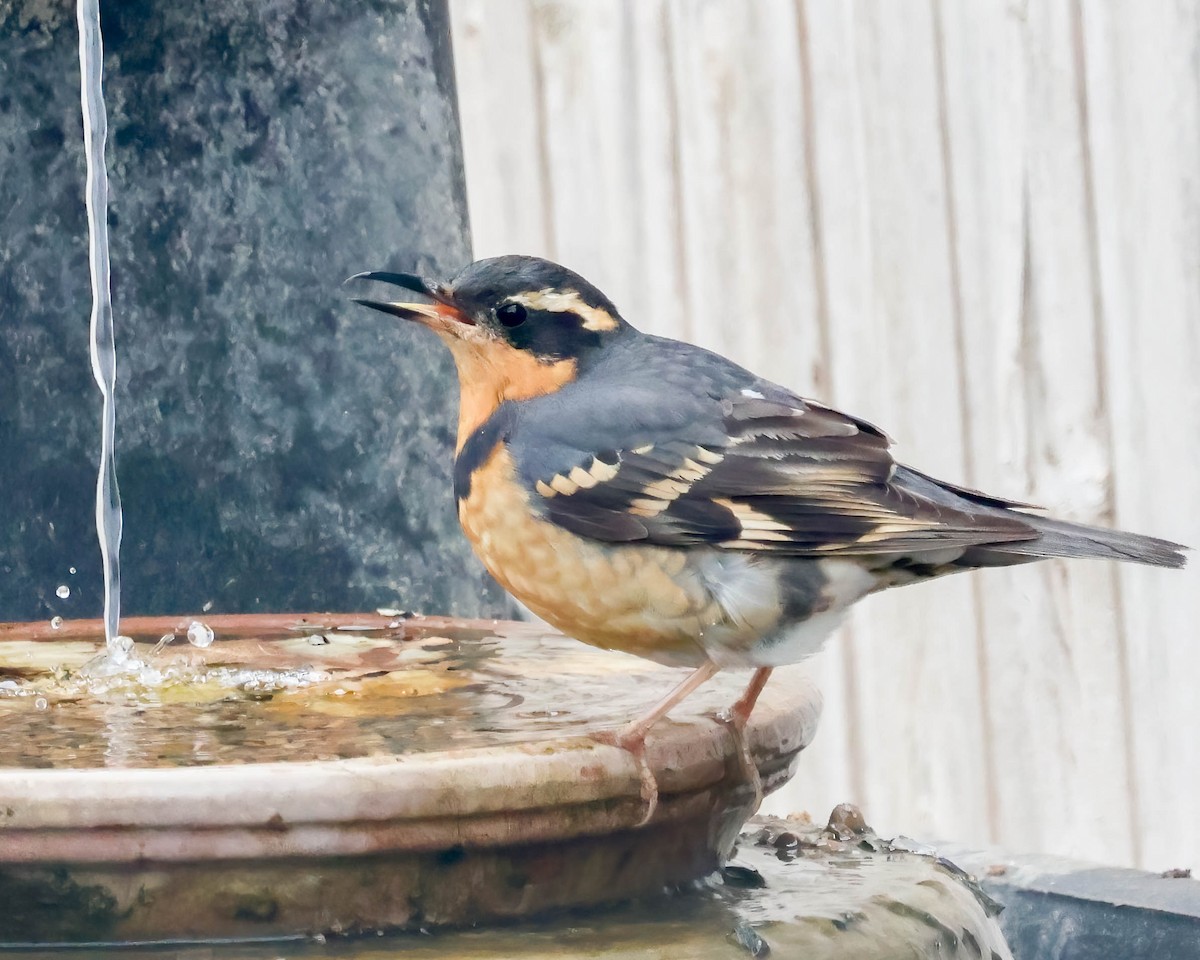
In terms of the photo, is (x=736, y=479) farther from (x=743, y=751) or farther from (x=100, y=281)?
(x=100, y=281)

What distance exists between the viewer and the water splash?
394 cm

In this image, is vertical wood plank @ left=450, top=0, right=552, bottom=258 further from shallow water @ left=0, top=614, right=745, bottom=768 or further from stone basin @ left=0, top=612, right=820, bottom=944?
stone basin @ left=0, top=612, right=820, bottom=944

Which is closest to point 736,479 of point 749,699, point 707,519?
point 707,519

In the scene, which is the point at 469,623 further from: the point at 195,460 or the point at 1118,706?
the point at 1118,706

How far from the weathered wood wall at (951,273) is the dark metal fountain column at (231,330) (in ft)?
2.92

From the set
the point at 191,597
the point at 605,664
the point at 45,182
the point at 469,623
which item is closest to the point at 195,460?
the point at 191,597

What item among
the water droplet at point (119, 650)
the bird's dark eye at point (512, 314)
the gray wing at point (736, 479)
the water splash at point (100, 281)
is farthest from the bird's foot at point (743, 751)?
the water splash at point (100, 281)

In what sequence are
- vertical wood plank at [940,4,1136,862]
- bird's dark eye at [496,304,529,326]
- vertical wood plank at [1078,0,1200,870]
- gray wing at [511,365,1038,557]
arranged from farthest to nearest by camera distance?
vertical wood plank at [940,4,1136,862] → vertical wood plank at [1078,0,1200,870] → bird's dark eye at [496,304,529,326] → gray wing at [511,365,1038,557]

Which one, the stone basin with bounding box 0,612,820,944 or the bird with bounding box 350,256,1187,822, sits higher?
the bird with bounding box 350,256,1187,822

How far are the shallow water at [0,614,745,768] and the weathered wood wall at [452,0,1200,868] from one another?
1617 millimetres

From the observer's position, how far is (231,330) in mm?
4324

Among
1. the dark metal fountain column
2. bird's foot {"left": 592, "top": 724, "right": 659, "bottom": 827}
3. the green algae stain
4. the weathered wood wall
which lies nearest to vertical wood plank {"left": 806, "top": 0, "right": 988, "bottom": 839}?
the weathered wood wall

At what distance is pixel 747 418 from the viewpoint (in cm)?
305

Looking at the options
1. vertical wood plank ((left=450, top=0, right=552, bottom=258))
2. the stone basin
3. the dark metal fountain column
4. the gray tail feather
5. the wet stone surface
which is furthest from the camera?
vertical wood plank ((left=450, top=0, right=552, bottom=258))
